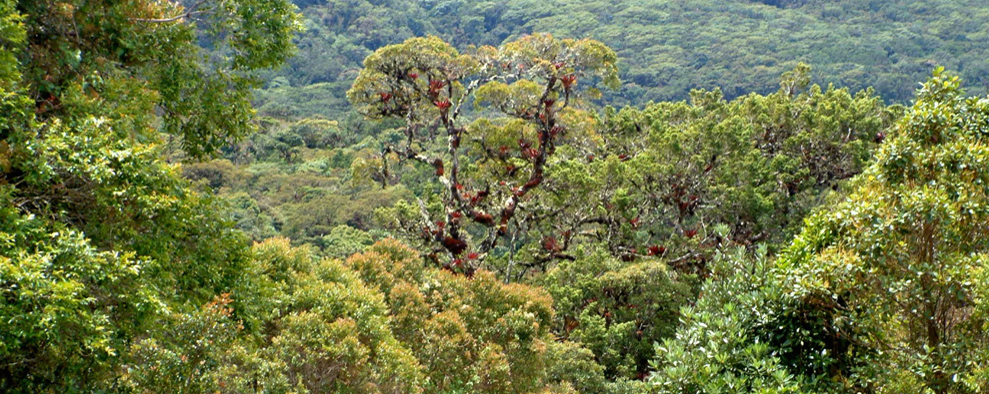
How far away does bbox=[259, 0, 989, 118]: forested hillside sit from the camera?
10469 cm

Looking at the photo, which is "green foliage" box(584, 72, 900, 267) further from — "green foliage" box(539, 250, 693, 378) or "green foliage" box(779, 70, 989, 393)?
"green foliage" box(779, 70, 989, 393)

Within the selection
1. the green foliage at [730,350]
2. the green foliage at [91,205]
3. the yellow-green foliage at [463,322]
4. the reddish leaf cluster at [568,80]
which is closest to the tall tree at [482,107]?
Result: the reddish leaf cluster at [568,80]

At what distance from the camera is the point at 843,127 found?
22922mm

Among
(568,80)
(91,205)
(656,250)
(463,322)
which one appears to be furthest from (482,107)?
(91,205)

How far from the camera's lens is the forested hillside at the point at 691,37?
10469 centimetres

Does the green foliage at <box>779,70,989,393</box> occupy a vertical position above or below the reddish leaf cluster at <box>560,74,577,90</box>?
A: above

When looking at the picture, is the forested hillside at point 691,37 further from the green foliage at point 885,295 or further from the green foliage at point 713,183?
the green foliage at point 885,295

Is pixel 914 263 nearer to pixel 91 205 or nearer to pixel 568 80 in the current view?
pixel 91 205

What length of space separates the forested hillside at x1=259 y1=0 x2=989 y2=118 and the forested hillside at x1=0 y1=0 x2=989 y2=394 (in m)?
74.4

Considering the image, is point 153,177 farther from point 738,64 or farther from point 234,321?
point 738,64

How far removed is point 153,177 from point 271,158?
6466 centimetres

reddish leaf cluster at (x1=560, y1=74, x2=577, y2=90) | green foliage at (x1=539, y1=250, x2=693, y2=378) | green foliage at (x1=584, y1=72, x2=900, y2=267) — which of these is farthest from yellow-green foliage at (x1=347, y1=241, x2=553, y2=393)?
reddish leaf cluster at (x1=560, y1=74, x2=577, y2=90)

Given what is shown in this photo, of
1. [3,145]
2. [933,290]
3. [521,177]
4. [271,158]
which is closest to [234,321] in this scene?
[3,145]

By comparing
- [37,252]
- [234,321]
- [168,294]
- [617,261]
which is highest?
[37,252]
